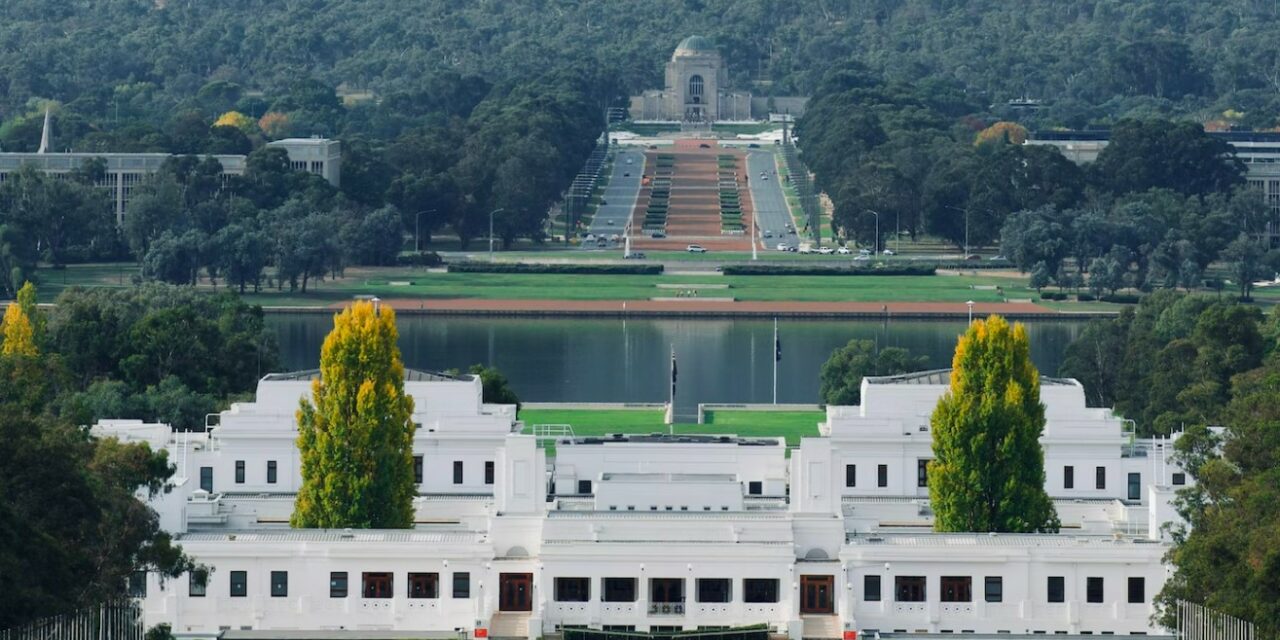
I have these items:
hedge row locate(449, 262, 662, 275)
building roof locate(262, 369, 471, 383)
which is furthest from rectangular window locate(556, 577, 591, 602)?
hedge row locate(449, 262, 662, 275)

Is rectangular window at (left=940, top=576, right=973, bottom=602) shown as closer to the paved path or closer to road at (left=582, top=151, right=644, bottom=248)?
the paved path

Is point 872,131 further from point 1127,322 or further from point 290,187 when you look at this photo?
point 1127,322

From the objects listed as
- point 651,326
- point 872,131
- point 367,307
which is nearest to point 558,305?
point 651,326

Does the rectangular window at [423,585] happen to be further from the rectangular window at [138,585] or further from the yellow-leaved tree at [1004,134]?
the yellow-leaved tree at [1004,134]

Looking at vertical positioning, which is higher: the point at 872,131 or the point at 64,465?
the point at 872,131

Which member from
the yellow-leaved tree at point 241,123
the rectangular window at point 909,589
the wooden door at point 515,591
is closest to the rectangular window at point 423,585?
the wooden door at point 515,591
